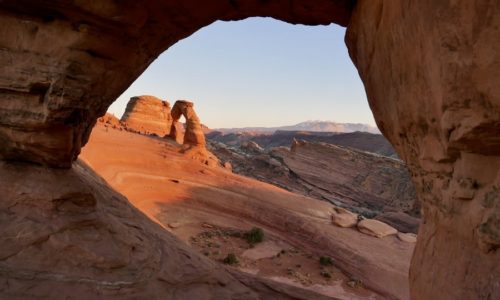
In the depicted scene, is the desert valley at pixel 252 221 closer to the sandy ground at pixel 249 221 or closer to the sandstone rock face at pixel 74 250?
the sandy ground at pixel 249 221

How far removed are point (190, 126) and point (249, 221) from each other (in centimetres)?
846

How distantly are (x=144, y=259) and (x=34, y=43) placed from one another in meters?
3.61

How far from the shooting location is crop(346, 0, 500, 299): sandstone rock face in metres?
2.64

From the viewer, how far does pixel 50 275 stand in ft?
14.4

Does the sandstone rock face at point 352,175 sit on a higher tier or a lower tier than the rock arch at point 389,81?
lower

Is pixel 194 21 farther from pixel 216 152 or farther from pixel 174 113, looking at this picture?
pixel 216 152

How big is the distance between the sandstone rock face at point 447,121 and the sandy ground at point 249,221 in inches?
346

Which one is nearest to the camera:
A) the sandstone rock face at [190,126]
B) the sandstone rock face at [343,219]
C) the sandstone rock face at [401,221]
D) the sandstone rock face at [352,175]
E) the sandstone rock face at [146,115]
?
the sandstone rock face at [343,219]

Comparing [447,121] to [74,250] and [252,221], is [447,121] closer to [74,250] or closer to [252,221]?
[74,250]

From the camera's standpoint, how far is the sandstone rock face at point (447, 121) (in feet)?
8.68

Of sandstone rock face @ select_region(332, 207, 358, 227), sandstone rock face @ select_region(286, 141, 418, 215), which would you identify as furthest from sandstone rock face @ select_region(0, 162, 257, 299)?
sandstone rock face @ select_region(286, 141, 418, 215)

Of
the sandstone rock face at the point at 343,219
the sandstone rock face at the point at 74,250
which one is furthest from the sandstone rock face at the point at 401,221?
the sandstone rock face at the point at 74,250

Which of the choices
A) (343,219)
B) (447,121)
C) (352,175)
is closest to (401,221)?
(343,219)

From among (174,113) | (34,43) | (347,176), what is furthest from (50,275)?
(347,176)
